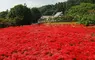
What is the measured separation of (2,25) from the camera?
54.6 meters

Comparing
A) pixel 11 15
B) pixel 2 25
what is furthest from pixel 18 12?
pixel 2 25

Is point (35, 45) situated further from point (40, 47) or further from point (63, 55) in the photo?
point (63, 55)

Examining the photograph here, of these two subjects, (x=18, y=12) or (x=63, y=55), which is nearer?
(x=63, y=55)

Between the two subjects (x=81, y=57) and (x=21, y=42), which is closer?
(x=81, y=57)

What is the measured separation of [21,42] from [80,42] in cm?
495

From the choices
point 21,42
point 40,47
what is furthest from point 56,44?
point 21,42

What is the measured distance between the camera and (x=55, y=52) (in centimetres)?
1574

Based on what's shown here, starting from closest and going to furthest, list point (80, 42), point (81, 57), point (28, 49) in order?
point (81, 57) < point (28, 49) < point (80, 42)

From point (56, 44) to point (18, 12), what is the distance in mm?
56543

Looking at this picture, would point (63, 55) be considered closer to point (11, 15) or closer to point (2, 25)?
point (2, 25)

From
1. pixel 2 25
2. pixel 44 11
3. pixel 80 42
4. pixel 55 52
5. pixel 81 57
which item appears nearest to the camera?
pixel 81 57

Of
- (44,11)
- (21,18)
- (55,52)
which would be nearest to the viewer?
(55,52)

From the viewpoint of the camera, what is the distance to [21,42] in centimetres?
2039

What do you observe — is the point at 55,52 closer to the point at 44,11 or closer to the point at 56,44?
the point at 56,44
